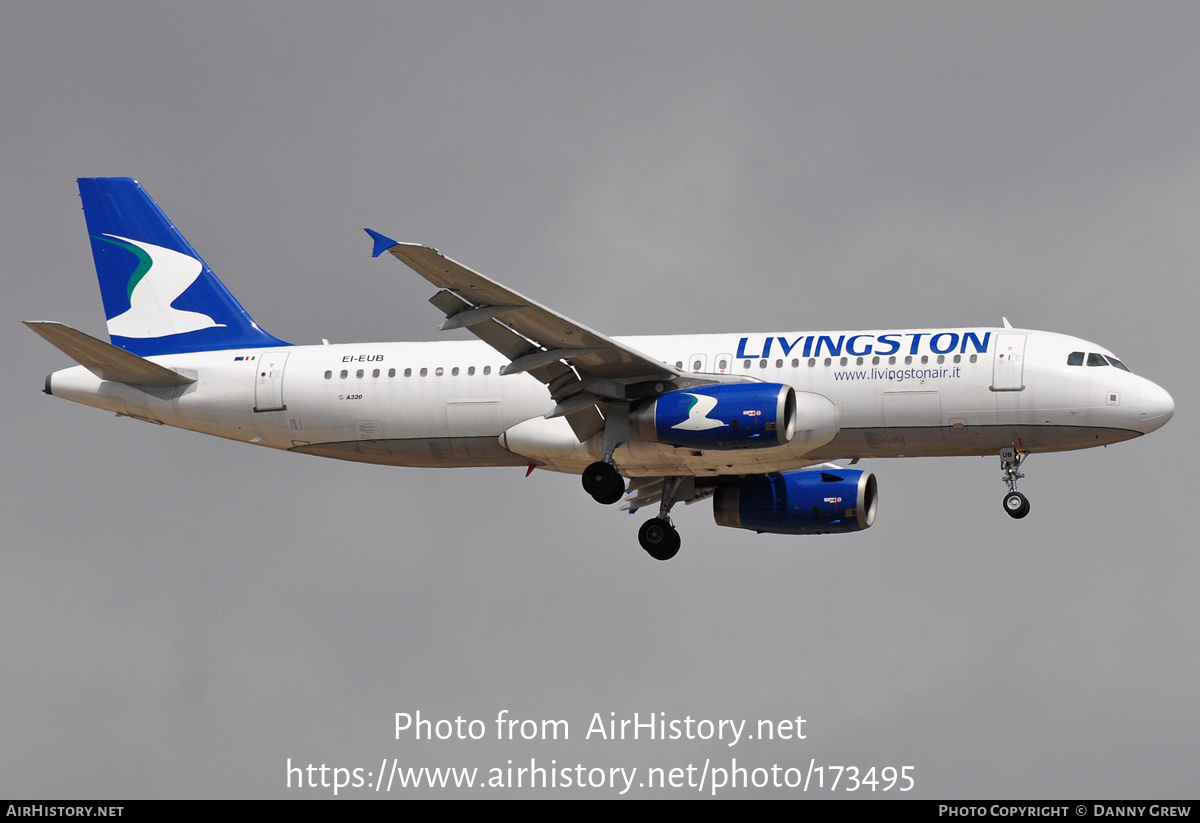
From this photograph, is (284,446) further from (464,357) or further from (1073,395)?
(1073,395)

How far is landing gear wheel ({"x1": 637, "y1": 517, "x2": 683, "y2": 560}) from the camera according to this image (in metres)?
45.0

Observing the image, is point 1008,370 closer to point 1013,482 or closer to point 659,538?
point 1013,482

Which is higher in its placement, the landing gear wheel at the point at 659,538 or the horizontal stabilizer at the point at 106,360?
the horizontal stabilizer at the point at 106,360

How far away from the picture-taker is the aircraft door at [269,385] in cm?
4478

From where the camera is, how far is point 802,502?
45.8 metres

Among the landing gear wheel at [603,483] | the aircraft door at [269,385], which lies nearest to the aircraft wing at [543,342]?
the landing gear wheel at [603,483]

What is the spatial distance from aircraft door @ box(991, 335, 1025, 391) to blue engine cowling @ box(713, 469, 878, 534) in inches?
259

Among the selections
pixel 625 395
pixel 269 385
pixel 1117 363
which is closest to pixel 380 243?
pixel 625 395

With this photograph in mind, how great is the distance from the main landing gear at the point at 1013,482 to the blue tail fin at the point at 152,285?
19597 mm

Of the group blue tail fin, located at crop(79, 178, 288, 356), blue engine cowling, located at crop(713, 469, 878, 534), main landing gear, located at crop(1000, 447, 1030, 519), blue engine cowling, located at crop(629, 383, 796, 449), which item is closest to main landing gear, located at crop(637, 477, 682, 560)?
blue engine cowling, located at crop(713, 469, 878, 534)

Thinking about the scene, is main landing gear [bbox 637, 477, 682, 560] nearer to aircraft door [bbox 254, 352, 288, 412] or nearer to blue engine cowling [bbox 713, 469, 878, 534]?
blue engine cowling [bbox 713, 469, 878, 534]

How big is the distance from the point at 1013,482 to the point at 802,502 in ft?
22.1

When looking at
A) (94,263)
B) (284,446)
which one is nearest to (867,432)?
(284,446)

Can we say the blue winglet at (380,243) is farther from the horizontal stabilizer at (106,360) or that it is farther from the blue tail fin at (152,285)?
the blue tail fin at (152,285)
